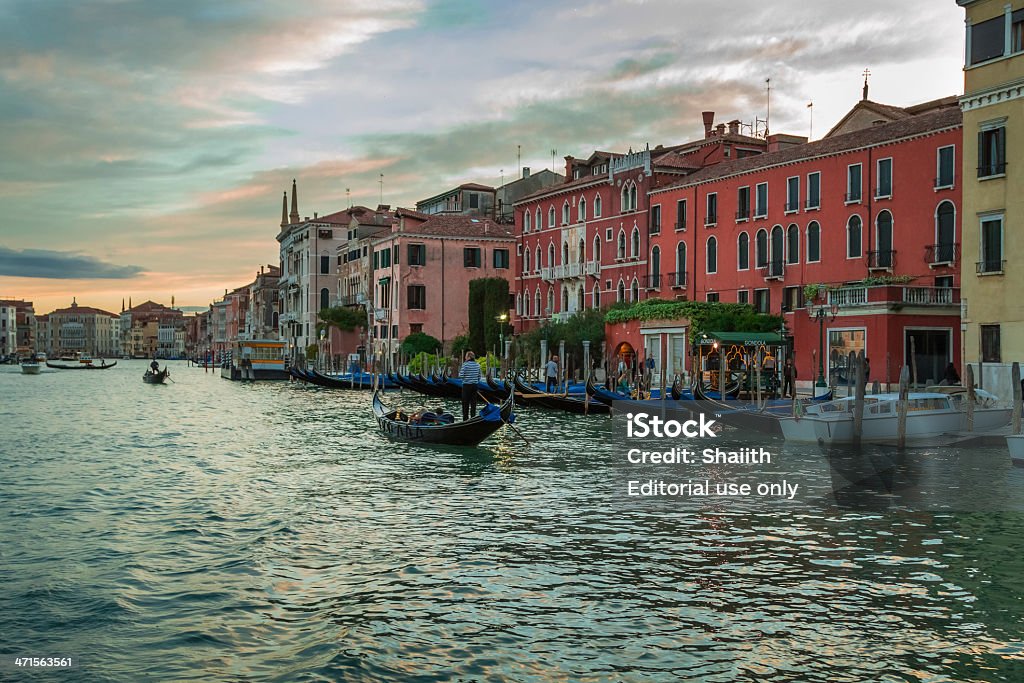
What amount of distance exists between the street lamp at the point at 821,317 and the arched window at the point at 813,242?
9.16 feet

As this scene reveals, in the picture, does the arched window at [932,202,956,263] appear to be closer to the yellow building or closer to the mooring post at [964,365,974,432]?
the yellow building

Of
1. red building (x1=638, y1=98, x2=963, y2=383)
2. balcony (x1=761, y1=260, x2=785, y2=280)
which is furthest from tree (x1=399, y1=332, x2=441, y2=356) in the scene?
balcony (x1=761, y1=260, x2=785, y2=280)

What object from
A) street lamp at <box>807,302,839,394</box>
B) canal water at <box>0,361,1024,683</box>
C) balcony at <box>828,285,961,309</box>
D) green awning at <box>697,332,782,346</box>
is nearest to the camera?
canal water at <box>0,361,1024,683</box>

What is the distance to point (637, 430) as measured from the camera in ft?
66.9

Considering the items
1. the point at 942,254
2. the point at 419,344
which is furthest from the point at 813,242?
the point at 419,344

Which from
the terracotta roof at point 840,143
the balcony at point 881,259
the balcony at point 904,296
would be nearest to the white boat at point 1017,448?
the balcony at point 904,296

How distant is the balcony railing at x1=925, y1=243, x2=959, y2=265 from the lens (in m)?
23.4

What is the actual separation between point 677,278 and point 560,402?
9.68m

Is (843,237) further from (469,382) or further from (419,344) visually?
(419,344)

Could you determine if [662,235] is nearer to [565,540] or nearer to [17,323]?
[565,540]

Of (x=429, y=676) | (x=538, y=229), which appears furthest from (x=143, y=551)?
Answer: (x=538, y=229)

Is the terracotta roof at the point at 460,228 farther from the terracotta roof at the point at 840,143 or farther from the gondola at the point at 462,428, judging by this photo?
the gondola at the point at 462,428

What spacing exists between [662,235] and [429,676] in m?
29.3

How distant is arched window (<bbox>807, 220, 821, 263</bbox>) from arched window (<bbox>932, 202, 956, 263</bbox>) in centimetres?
389
